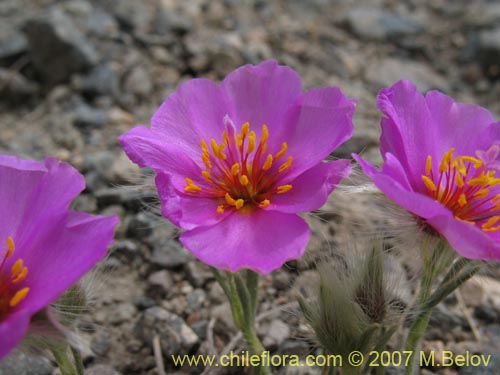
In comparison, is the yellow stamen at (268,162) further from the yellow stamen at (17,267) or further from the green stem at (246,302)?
the yellow stamen at (17,267)

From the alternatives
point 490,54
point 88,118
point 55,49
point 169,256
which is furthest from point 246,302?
point 490,54

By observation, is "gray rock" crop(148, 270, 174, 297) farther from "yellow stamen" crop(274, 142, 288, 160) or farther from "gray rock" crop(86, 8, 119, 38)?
"gray rock" crop(86, 8, 119, 38)

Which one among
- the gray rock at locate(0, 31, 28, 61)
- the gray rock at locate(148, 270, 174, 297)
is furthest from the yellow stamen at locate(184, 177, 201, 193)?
the gray rock at locate(0, 31, 28, 61)

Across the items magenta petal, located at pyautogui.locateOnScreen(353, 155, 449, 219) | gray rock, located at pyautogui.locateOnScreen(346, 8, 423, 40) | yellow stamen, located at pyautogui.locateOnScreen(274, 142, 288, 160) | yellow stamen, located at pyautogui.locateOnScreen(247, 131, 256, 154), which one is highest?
gray rock, located at pyautogui.locateOnScreen(346, 8, 423, 40)

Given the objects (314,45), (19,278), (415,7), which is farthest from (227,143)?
(415,7)

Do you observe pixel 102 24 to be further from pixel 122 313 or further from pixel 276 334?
pixel 276 334

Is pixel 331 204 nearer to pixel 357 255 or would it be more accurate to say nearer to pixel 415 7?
pixel 357 255

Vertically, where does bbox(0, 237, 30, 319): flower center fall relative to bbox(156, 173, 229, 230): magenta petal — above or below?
below
